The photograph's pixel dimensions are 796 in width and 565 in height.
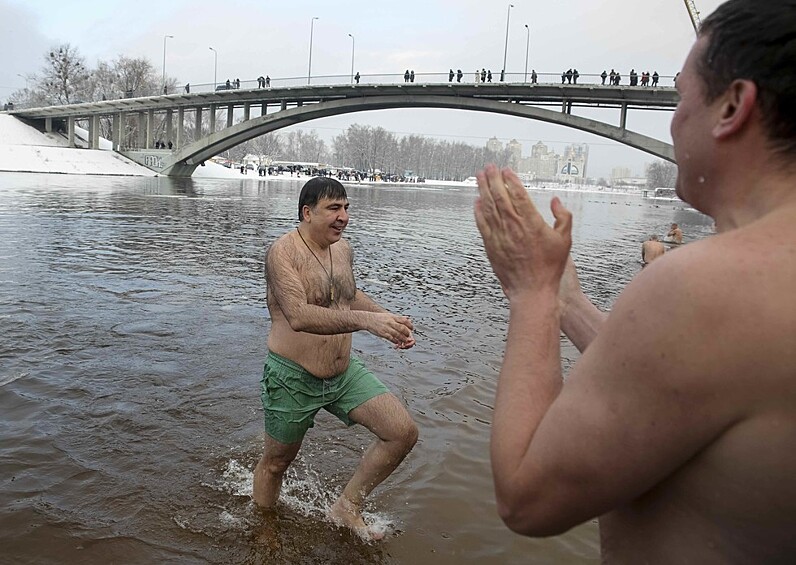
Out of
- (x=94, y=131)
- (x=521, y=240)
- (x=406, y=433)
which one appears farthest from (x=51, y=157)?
(x=521, y=240)

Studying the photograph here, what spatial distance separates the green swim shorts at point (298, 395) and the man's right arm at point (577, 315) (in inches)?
79.6

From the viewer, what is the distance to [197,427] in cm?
529

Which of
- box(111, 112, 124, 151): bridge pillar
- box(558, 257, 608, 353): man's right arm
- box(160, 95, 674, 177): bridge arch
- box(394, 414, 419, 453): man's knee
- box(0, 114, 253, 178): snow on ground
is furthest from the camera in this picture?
box(111, 112, 124, 151): bridge pillar

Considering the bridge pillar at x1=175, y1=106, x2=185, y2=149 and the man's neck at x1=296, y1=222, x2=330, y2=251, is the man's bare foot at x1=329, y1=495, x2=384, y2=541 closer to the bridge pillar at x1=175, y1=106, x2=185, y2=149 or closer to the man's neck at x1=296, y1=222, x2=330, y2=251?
the man's neck at x1=296, y1=222, x2=330, y2=251

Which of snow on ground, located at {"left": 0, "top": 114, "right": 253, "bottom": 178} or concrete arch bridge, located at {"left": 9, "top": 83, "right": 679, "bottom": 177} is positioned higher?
concrete arch bridge, located at {"left": 9, "top": 83, "right": 679, "bottom": 177}

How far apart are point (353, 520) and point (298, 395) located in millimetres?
876

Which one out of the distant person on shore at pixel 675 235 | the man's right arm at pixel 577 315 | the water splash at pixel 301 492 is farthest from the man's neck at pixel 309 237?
the distant person on shore at pixel 675 235

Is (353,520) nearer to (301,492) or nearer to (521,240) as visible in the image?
(301,492)

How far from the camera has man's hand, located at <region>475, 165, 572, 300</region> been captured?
1388 millimetres

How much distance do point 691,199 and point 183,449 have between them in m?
4.44

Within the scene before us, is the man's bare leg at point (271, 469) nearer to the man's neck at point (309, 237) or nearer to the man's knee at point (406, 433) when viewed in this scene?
the man's knee at point (406, 433)

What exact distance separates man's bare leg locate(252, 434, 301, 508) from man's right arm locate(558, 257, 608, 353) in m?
2.31

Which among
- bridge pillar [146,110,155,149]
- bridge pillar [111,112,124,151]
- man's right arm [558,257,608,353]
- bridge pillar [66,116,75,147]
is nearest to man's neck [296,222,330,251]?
man's right arm [558,257,608,353]

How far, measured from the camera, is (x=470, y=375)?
715 cm
